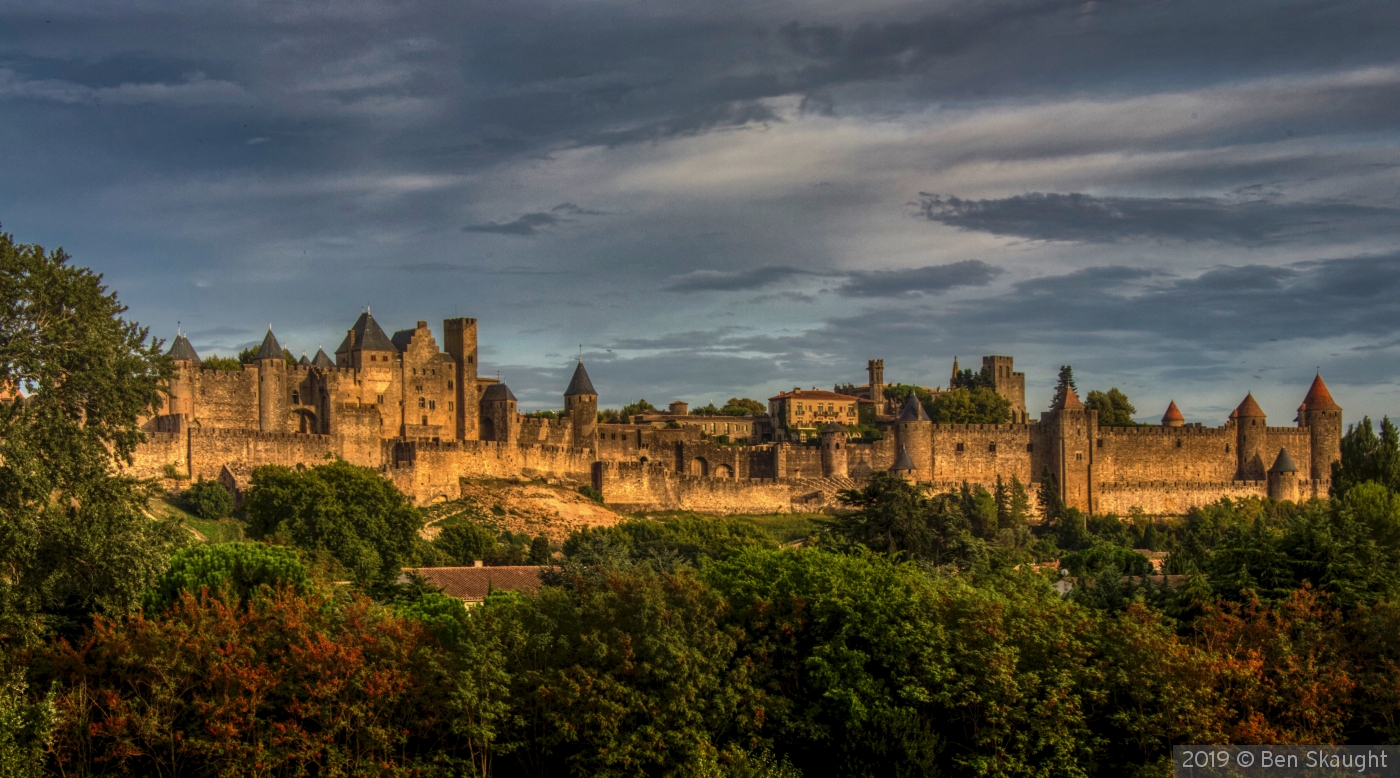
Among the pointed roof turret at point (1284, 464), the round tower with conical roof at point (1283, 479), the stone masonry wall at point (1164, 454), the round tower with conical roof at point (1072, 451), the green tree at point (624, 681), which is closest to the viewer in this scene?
the green tree at point (624, 681)

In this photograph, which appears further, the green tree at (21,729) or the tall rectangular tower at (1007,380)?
the tall rectangular tower at (1007,380)

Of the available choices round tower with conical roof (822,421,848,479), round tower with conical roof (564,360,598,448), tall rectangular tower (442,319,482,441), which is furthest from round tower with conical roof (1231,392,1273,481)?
tall rectangular tower (442,319,482,441)

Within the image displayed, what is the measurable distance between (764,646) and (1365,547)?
53.5ft

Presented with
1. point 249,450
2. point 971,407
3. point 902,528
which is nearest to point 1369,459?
point 971,407

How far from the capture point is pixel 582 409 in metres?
85.6

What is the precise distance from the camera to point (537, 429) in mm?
83250

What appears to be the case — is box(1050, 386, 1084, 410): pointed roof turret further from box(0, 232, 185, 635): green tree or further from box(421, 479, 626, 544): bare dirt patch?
box(0, 232, 185, 635): green tree

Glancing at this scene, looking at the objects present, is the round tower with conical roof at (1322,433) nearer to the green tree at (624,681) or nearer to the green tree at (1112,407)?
the green tree at (1112,407)

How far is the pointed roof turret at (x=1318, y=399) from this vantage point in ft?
324

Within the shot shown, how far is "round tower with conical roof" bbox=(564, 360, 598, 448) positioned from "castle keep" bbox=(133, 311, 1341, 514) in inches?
3.7

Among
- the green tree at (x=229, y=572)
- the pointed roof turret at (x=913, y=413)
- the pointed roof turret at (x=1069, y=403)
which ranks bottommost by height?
the green tree at (x=229, y=572)

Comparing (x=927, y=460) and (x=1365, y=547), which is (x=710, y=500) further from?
(x=1365, y=547)

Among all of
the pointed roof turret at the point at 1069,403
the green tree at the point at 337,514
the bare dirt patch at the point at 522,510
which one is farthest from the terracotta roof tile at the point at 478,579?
the pointed roof turret at the point at 1069,403

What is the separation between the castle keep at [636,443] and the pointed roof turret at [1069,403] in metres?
0.21
